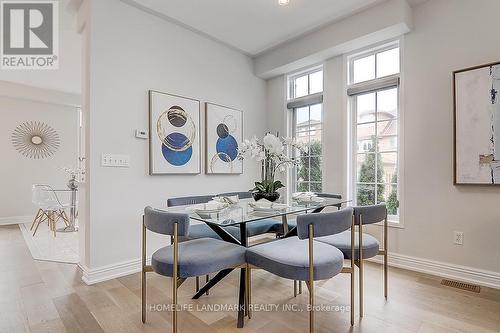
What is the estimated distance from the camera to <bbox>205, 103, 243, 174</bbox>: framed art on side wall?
352cm

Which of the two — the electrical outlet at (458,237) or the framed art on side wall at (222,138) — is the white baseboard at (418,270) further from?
the framed art on side wall at (222,138)

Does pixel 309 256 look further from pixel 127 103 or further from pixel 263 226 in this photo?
pixel 127 103

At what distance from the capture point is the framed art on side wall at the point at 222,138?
139 inches

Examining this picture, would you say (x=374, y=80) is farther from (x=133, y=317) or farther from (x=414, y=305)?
(x=133, y=317)

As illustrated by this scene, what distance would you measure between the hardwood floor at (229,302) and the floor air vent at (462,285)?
0.19ft

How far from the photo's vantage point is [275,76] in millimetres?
4219

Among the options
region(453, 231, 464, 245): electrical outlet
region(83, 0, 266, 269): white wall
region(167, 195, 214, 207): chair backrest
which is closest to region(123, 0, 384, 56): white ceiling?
region(83, 0, 266, 269): white wall

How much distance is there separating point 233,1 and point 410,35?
191 centimetres

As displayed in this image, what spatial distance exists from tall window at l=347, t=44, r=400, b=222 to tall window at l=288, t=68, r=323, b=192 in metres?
0.49

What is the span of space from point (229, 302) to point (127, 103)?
215 cm

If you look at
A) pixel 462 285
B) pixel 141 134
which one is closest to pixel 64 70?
pixel 141 134

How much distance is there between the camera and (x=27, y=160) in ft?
17.7

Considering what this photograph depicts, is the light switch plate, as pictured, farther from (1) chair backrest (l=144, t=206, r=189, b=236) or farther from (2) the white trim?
(1) chair backrest (l=144, t=206, r=189, b=236)

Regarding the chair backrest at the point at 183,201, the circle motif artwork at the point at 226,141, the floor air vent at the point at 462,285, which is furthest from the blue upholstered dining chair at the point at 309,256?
the circle motif artwork at the point at 226,141
